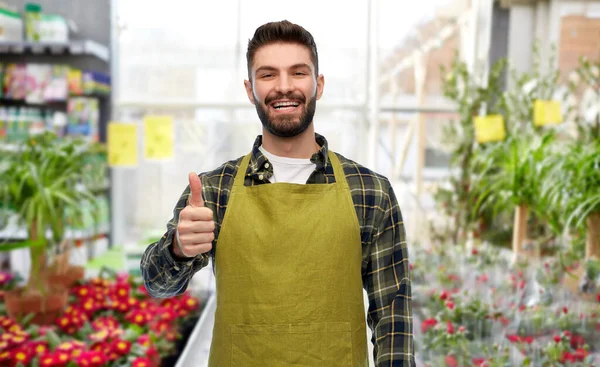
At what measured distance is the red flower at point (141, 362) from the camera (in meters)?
1.53

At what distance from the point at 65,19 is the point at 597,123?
10.2ft

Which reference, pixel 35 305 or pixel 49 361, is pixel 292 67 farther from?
pixel 35 305

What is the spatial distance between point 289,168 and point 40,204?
48.1 inches

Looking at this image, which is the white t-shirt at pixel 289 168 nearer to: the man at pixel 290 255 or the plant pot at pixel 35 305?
the man at pixel 290 255

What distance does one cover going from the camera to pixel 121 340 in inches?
65.2

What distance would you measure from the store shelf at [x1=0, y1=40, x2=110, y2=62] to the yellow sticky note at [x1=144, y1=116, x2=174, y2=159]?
2.87ft

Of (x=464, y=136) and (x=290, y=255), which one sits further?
(x=464, y=136)

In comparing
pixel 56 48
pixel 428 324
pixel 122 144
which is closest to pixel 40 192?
pixel 122 144

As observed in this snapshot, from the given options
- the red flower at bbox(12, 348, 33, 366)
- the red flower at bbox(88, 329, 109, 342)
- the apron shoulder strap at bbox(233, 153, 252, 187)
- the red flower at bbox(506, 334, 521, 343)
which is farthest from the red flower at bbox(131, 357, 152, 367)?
the red flower at bbox(506, 334, 521, 343)

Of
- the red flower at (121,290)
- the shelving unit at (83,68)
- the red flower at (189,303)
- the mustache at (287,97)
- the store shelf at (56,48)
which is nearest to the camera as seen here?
the mustache at (287,97)

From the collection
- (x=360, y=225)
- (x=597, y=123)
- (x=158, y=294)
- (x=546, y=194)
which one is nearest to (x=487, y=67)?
(x=597, y=123)

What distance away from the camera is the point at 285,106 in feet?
3.24

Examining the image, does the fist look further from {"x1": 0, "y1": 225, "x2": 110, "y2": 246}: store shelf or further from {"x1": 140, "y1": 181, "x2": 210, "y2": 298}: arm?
{"x1": 0, "y1": 225, "x2": 110, "y2": 246}: store shelf

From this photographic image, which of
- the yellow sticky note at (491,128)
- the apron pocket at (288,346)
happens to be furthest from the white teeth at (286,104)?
the yellow sticky note at (491,128)
